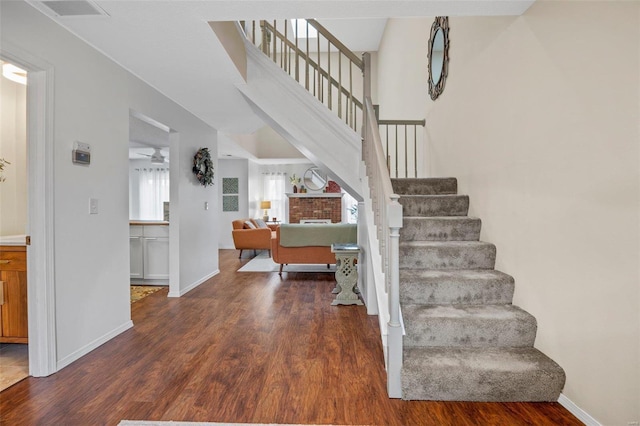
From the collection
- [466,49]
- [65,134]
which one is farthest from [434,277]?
[65,134]

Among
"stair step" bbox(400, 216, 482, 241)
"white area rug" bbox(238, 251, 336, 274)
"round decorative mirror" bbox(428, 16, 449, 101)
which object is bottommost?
"white area rug" bbox(238, 251, 336, 274)

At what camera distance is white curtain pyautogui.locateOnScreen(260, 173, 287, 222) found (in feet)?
30.2

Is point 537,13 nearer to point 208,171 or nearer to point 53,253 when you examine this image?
point 53,253

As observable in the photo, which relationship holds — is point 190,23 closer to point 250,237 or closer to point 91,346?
point 91,346

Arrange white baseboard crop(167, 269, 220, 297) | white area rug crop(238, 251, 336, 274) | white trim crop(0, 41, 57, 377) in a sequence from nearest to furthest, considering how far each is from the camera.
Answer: white trim crop(0, 41, 57, 377)
white baseboard crop(167, 269, 220, 297)
white area rug crop(238, 251, 336, 274)

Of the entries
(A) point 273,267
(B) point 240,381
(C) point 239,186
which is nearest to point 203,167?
(A) point 273,267

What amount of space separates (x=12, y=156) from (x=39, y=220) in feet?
3.36

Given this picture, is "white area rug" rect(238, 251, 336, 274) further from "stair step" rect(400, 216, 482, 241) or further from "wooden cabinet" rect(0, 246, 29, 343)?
"wooden cabinet" rect(0, 246, 29, 343)

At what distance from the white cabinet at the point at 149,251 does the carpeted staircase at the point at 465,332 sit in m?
3.17

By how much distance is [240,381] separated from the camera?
6.52ft

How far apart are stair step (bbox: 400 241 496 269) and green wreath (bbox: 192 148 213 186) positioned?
289 cm

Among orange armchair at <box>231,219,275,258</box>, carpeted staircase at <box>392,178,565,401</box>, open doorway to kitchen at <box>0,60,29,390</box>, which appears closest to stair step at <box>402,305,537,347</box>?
carpeted staircase at <box>392,178,565,401</box>

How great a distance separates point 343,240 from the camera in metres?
5.01

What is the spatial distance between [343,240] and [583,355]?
11.6 feet
